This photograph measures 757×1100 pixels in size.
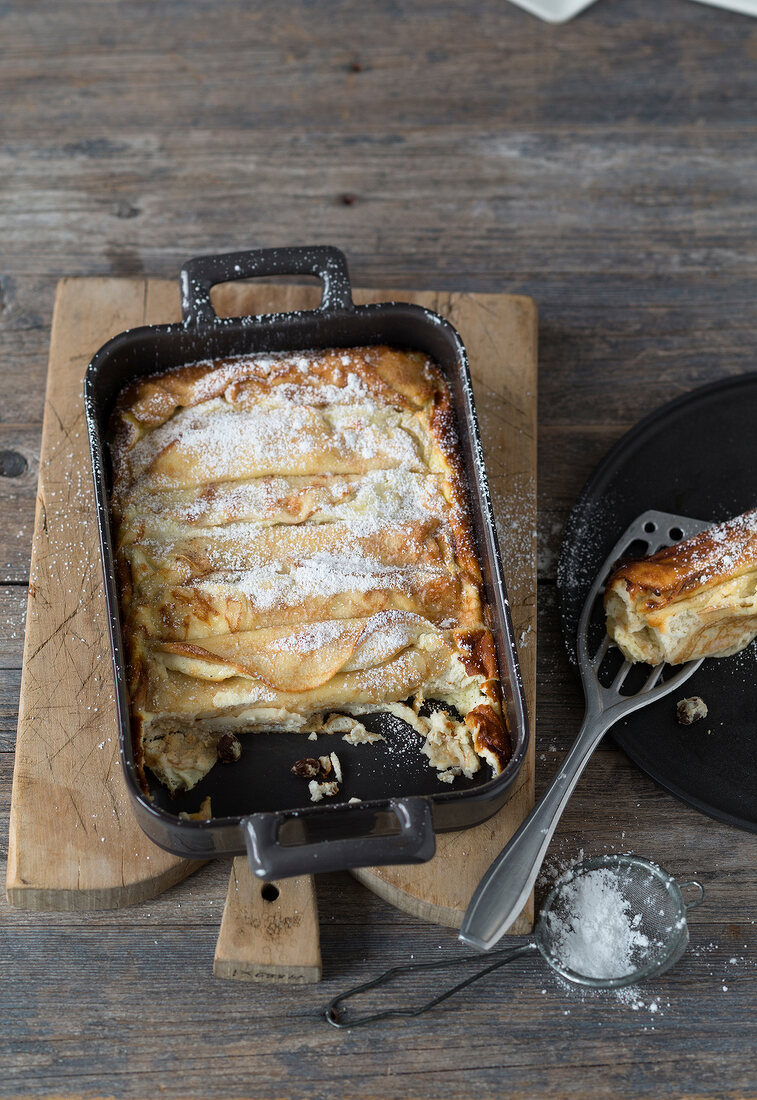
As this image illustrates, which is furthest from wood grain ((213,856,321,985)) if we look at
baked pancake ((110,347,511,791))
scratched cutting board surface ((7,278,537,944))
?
baked pancake ((110,347,511,791))

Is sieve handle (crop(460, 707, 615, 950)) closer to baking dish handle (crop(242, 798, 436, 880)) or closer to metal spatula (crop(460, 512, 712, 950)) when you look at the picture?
→ metal spatula (crop(460, 512, 712, 950))

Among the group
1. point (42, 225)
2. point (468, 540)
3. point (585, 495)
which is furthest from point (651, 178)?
point (42, 225)

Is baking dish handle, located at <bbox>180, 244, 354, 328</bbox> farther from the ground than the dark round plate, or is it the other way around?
baking dish handle, located at <bbox>180, 244, 354, 328</bbox>

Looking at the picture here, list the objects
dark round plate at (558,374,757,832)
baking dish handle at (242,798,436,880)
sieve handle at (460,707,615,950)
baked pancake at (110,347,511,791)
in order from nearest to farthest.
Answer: baking dish handle at (242,798,436,880) → sieve handle at (460,707,615,950) → baked pancake at (110,347,511,791) → dark round plate at (558,374,757,832)

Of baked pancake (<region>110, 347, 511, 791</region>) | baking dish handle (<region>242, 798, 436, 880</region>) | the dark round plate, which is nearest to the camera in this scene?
baking dish handle (<region>242, 798, 436, 880</region>)

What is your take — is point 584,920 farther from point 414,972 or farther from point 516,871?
point 414,972

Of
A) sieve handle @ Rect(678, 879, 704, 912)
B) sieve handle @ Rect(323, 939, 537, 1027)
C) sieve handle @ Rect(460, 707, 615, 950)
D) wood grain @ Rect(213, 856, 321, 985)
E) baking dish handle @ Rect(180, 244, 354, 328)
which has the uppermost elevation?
baking dish handle @ Rect(180, 244, 354, 328)

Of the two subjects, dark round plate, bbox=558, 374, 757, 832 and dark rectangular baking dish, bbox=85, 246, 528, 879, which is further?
dark round plate, bbox=558, 374, 757, 832

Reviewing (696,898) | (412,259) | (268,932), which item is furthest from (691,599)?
(412,259)
